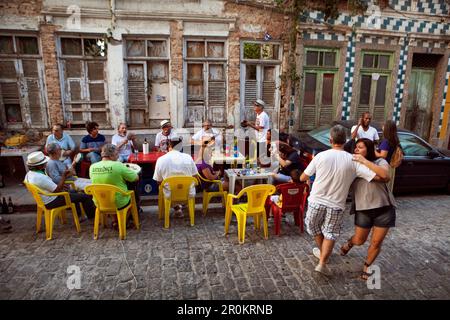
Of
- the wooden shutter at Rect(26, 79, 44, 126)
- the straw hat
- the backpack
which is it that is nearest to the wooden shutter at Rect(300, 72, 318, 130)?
the backpack

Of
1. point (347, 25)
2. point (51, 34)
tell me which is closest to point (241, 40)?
point (347, 25)

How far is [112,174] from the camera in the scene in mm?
4688

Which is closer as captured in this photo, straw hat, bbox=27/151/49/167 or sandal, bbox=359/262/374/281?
sandal, bbox=359/262/374/281

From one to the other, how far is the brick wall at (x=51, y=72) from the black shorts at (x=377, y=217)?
798cm

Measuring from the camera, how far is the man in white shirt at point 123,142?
280 inches

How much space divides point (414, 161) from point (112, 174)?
650cm

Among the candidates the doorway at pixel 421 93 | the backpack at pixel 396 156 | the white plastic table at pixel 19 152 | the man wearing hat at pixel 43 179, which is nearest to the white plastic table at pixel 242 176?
the backpack at pixel 396 156

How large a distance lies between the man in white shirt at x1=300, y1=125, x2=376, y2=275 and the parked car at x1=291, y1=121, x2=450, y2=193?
128 inches

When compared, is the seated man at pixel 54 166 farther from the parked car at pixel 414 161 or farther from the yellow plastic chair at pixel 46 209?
the parked car at pixel 414 161

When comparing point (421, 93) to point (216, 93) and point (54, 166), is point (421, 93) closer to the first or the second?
point (216, 93)

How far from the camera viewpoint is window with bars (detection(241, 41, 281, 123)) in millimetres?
9180

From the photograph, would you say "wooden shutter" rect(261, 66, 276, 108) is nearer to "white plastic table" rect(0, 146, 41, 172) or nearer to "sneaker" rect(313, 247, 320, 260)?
"sneaker" rect(313, 247, 320, 260)

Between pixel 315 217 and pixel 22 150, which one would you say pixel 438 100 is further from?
pixel 22 150

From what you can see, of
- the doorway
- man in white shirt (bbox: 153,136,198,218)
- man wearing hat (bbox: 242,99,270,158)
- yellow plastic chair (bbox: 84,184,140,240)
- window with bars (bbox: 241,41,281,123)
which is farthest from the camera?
the doorway
